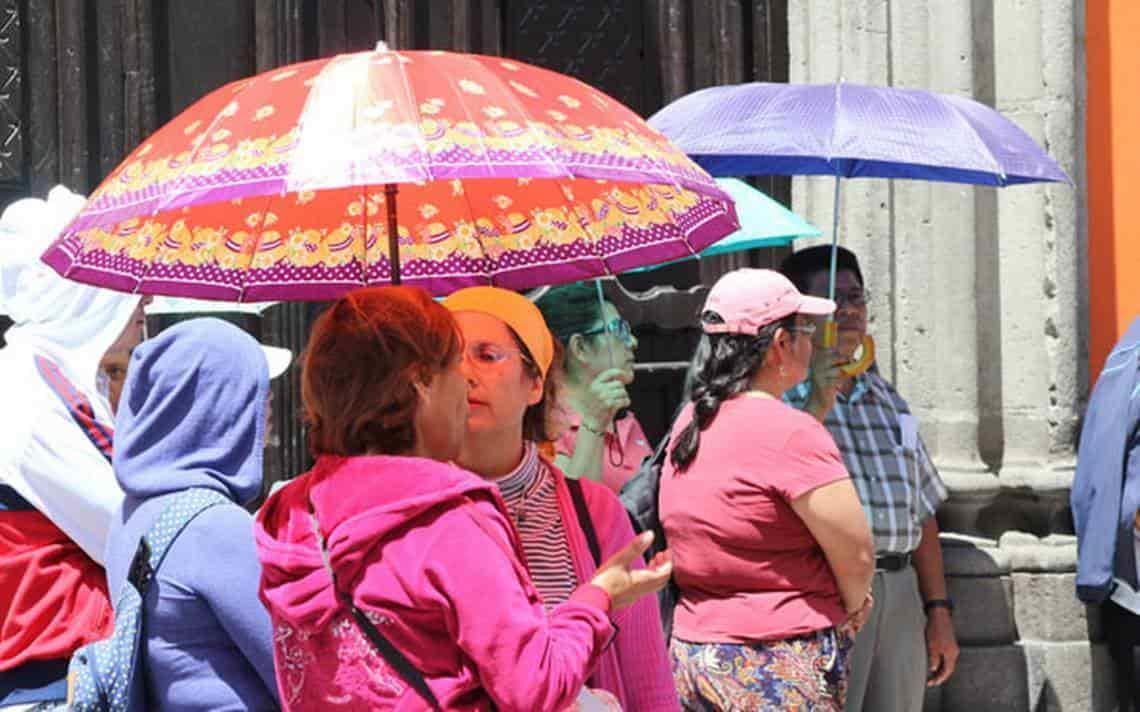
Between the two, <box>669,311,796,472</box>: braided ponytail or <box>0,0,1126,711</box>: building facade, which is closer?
<box>669,311,796,472</box>: braided ponytail

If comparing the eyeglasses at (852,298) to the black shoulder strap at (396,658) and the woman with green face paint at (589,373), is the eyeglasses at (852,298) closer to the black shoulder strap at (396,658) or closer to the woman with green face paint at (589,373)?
the woman with green face paint at (589,373)

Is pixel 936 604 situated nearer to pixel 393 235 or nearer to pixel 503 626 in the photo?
pixel 393 235

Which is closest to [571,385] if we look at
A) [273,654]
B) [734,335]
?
[734,335]

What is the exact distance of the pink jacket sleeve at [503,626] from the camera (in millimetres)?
2570

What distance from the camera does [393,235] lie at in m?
3.52

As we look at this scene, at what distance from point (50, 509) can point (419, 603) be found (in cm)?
135

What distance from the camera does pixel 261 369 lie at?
3.25 metres

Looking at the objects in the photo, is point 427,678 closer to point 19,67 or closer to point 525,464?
point 525,464

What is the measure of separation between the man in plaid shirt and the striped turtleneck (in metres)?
1.99

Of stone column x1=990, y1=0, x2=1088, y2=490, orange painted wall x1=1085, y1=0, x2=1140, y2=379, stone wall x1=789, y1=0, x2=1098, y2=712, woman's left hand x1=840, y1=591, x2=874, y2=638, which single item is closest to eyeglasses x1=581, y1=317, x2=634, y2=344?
woman's left hand x1=840, y1=591, x2=874, y2=638

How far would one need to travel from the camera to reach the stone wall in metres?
6.50

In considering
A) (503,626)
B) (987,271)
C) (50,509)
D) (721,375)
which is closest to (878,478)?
(721,375)

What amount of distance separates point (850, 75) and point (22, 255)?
3385 millimetres

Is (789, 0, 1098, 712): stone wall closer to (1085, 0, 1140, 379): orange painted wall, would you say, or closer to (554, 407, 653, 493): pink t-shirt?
(1085, 0, 1140, 379): orange painted wall
